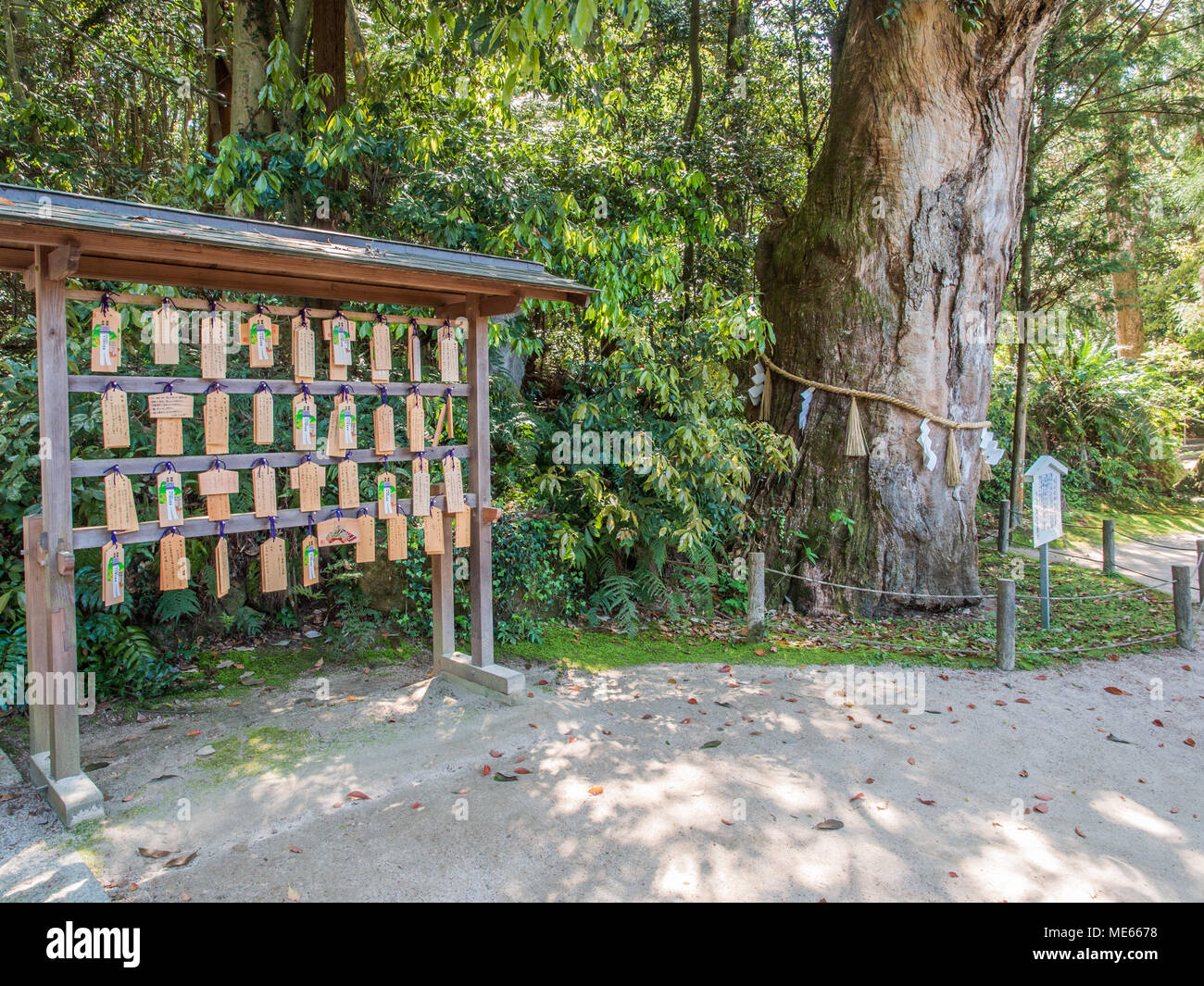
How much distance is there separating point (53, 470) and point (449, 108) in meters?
5.09

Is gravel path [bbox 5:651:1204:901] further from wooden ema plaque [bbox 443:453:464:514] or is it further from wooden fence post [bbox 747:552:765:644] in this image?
wooden ema plaque [bbox 443:453:464:514]

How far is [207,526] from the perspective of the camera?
4.34 m

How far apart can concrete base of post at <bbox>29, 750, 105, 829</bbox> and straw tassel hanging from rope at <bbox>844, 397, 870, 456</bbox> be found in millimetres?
6445

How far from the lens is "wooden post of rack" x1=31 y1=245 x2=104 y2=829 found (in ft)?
12.2

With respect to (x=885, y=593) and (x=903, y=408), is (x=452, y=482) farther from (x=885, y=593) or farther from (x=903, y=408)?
(x=903, y=408)

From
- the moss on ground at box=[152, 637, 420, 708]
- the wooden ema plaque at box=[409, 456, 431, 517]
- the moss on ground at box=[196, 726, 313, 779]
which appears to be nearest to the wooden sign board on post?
the wooden ema plaque at box=[409, 456, 431, 517]

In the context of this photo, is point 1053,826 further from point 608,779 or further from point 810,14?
point 810,14

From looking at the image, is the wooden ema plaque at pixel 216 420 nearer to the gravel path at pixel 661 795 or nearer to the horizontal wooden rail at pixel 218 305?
the horizontal wooden rail at pixel 218 305

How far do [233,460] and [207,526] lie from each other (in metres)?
0.38

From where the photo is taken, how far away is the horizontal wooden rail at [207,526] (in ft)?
13.0

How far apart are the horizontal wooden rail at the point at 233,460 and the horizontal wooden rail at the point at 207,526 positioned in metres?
0.27

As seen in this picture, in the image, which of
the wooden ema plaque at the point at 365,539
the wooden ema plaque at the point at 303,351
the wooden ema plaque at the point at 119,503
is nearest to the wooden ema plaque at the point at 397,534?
the wooden ema plaque at the point at 365,539

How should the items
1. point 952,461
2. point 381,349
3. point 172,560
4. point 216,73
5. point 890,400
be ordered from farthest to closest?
point 216,73
point 952,461
point 890,400
point 381,349
point 172,560

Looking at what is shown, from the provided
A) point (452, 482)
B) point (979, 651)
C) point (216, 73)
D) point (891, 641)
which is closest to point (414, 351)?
point (452, 482)
